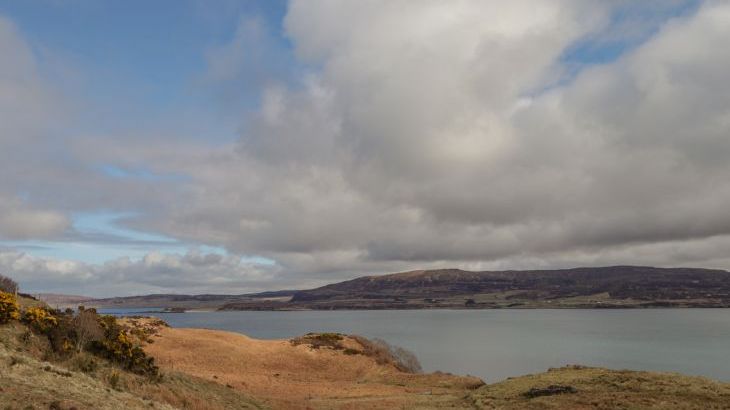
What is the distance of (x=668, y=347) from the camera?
118062 millimetres

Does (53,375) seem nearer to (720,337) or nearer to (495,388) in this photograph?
(495,388)

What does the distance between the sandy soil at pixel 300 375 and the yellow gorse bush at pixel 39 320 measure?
43.8ft

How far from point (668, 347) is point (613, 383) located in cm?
9527

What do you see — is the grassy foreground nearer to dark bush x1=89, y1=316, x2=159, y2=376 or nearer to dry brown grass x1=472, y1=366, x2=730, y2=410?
dry brown grass x1=472, y1=366, x2=730, y2=410

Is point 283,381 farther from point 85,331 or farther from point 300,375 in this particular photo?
point 85,331

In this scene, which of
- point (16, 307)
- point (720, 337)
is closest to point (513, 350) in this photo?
point (720, 337)

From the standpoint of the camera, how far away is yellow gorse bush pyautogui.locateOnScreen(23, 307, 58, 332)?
26672mm

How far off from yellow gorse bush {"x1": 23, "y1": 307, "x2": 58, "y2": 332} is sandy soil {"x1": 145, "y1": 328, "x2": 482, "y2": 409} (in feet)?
43.8

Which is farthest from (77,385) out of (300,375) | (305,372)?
(305,372)

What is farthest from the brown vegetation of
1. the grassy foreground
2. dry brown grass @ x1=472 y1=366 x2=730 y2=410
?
dry brown grass @ x1=472 y1=366 x2=730 y2=410

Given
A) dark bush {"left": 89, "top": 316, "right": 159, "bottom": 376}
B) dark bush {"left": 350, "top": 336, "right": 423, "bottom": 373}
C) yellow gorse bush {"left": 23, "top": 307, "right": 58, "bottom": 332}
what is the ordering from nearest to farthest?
yellow gorse bush {"left": 23, "top": 307, "right": 58, "bottom": 332}, dark bush {"left": 89, "top": 316, "right": 159, "bottom": 376}, dark bush {"left": 350, "top": 336, "right": 423, "bottom": 373}

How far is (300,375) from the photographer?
57.1 metres

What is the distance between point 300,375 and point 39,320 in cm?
3403

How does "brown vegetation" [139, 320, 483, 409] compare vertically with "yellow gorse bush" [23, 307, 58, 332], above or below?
below
